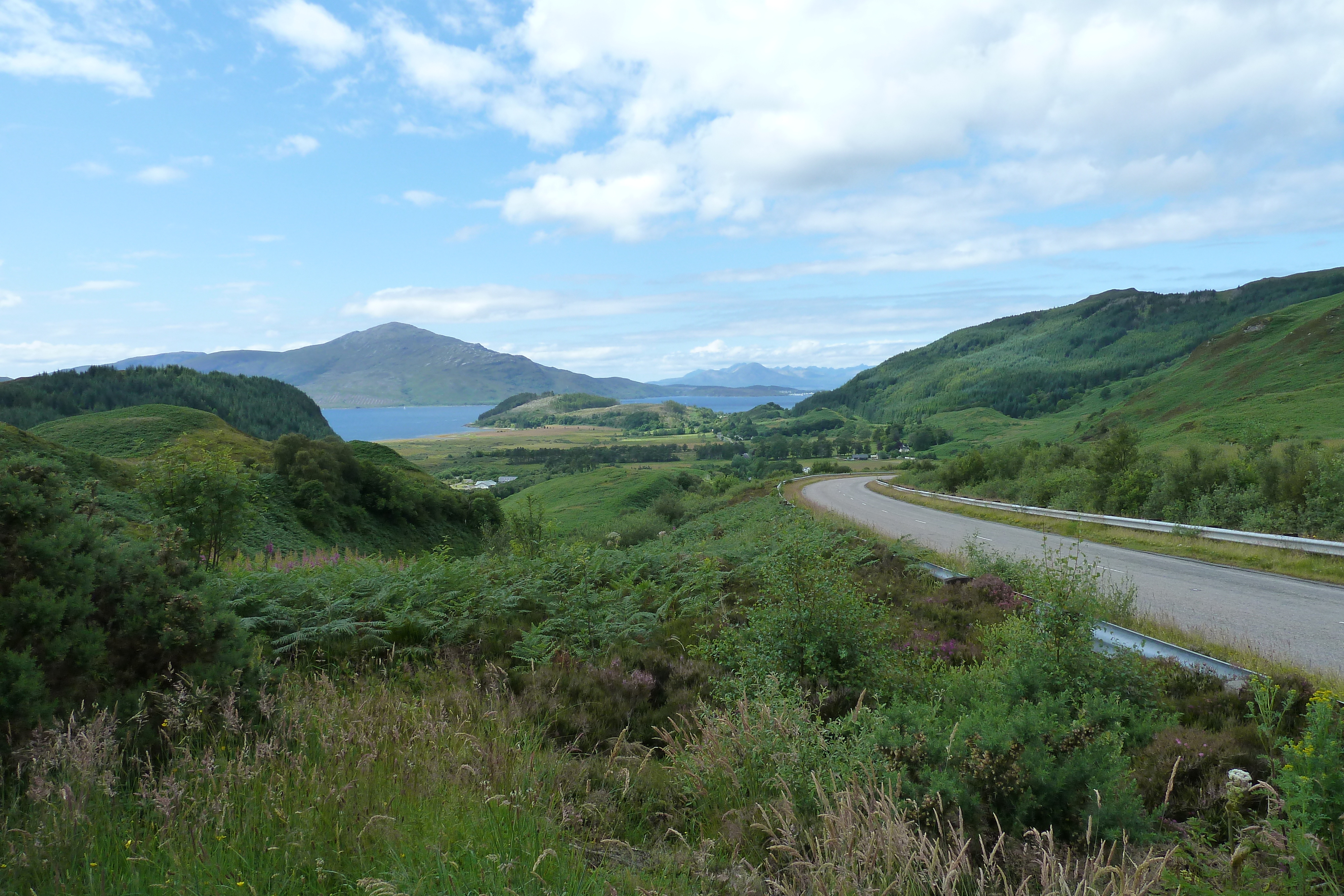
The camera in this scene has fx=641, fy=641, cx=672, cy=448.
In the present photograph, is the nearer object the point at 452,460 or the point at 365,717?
the point at 365,717

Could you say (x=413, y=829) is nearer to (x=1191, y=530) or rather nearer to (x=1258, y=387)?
(x=1191, y=530)

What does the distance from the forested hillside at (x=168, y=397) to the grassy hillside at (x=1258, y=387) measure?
329 feet

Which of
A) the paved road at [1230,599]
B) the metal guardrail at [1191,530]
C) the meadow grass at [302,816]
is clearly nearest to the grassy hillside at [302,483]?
the meadow grass at [302,816]

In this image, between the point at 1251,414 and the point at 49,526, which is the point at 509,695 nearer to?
the point at 49,526

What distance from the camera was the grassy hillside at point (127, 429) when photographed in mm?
42000

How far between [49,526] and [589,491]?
87.4 m

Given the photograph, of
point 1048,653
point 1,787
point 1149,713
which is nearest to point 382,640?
point 1,787

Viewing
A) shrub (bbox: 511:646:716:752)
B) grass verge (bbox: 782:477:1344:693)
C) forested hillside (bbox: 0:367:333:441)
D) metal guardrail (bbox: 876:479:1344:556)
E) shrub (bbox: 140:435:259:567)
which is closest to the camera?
shrub (bbox: 511:646:716:752)

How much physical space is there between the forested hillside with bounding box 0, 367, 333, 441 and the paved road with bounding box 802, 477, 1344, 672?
80297 mm

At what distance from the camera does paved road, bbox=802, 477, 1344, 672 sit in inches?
385

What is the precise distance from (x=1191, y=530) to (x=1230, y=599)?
857 cm

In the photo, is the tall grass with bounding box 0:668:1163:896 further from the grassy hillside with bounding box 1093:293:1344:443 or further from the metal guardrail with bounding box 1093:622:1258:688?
the grassy hillside with bounding box 1093:293:1344:443

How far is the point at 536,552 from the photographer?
50.8 ft

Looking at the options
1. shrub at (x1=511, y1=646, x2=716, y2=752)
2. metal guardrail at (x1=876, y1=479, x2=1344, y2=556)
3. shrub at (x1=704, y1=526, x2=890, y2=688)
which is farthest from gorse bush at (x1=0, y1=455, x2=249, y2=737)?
metal guardrail at (x1=876, y1=479, x2=1344, y2=556)
